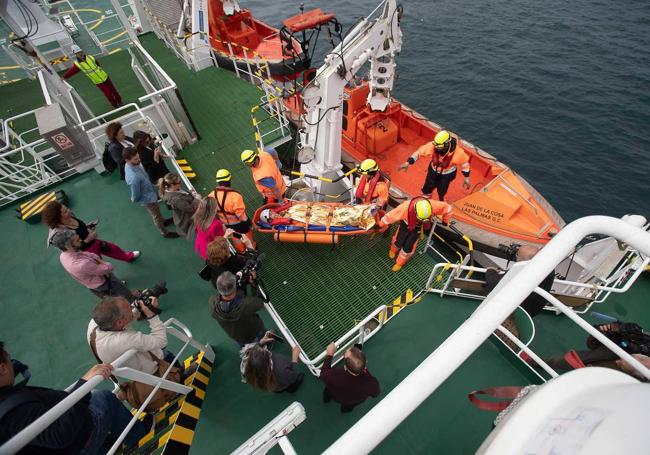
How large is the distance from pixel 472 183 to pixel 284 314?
6.76 meters

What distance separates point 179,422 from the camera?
3.06 metres

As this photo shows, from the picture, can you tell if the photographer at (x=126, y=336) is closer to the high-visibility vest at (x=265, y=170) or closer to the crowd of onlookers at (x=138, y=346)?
the crowd of onlookers at (x=138, y=346)

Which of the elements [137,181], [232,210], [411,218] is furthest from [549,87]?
[137,181]

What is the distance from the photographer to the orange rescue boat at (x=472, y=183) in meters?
7.19

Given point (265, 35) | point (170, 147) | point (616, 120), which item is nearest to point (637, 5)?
point (616, 120)

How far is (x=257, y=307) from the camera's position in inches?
132

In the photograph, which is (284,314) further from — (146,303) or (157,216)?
(157,216)

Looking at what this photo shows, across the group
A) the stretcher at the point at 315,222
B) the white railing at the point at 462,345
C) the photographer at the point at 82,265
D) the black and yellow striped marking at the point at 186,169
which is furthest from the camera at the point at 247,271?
the black and yellow striped marking at the point at 186,169

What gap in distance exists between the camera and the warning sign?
6.10 metres

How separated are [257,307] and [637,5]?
3155cm

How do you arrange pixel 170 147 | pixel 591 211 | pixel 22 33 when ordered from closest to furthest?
pixel 22 33, pixel 170 147, pixel 591 211

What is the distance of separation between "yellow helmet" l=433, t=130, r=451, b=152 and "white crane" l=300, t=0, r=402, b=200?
1761 millimetres

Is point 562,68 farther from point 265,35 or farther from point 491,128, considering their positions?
point 265,35

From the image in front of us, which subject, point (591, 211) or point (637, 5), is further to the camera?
point (637, 5)
